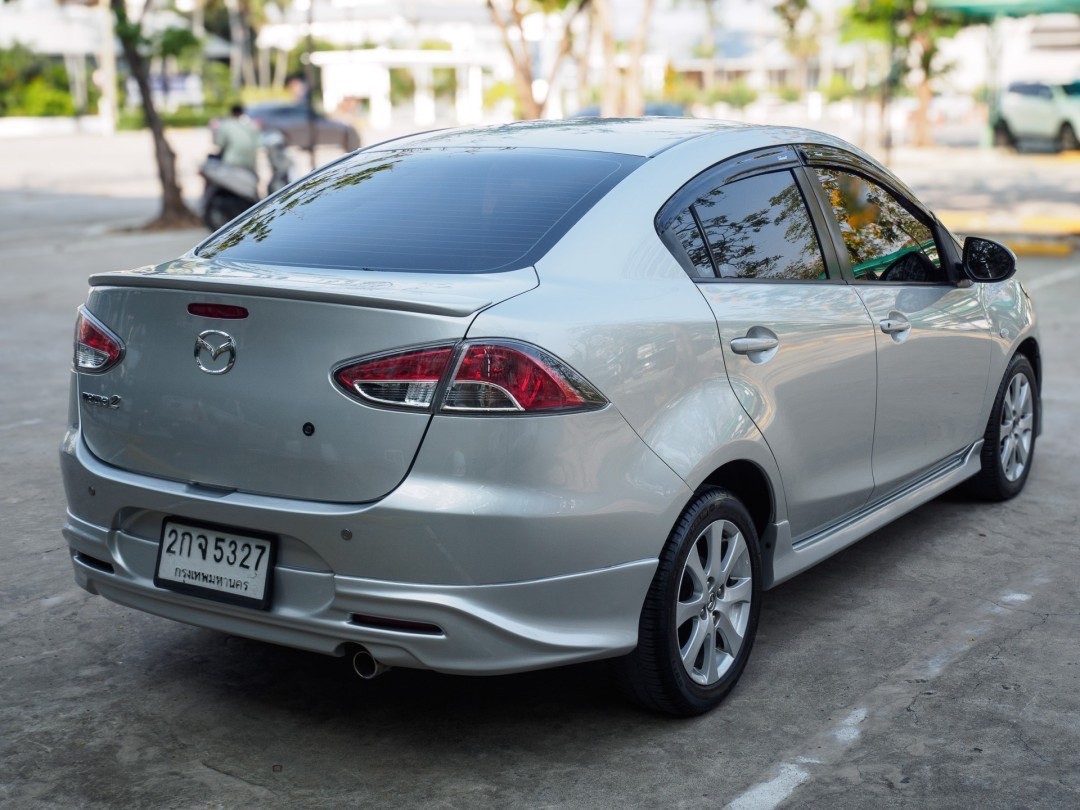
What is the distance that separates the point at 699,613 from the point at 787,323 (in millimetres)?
914

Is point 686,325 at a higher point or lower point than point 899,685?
higher

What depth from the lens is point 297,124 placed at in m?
41.0

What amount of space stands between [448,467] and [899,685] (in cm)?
165

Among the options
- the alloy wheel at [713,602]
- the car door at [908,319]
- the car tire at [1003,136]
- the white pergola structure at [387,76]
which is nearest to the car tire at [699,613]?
the alloy wheel at [713,602]

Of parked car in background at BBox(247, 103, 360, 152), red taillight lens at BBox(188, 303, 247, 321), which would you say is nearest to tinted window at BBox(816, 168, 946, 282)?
red taillight lens at BBox(188, 303, 247, 321)

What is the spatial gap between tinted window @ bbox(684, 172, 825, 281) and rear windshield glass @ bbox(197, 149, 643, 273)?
30cm

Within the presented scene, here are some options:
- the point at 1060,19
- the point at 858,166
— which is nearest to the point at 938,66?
the point at 1060,19

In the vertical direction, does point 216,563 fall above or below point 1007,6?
below

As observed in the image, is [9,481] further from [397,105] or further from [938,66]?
[397,105]

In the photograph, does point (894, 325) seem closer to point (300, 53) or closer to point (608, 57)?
point (608, 57)

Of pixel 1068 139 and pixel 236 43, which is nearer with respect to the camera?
pixel 1068 139

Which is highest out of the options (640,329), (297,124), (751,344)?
(640,329)

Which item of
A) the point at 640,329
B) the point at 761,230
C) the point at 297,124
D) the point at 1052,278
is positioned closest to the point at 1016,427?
the point at 761,230

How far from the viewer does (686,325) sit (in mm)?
3752
